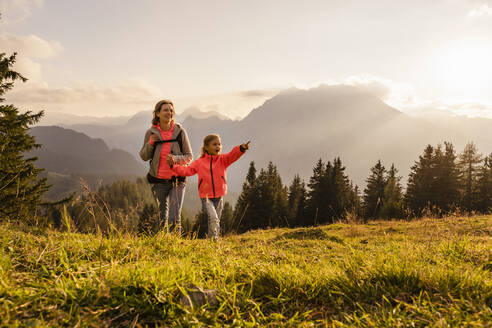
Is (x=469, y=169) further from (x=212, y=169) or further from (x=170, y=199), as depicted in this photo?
(x=170, y=199)

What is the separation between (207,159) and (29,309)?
16.0 ft

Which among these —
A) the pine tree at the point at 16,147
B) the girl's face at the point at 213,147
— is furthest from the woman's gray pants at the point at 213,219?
the pine tree at the point at 16,147

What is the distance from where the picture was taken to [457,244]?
3947 mm

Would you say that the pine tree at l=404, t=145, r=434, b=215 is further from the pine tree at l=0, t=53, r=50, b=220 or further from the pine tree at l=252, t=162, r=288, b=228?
the pine tree at l=0, t=53, r=50, b=220

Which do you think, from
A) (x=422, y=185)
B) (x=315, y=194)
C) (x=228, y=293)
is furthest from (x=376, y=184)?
(x=228, y=293)

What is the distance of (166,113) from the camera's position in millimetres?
5879

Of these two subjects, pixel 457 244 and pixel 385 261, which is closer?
pixel 385 261

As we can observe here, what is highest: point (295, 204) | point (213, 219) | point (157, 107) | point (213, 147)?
point (157, 107)

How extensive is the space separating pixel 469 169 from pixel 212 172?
1785 inches

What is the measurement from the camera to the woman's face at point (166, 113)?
5876mm

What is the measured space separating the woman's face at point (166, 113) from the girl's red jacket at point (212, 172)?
4.07 feet

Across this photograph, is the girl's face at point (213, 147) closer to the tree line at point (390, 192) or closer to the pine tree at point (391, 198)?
the tree line at point (390, 192)

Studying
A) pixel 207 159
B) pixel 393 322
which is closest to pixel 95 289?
pixel 393 322

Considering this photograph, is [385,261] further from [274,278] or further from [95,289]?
[95,289]
